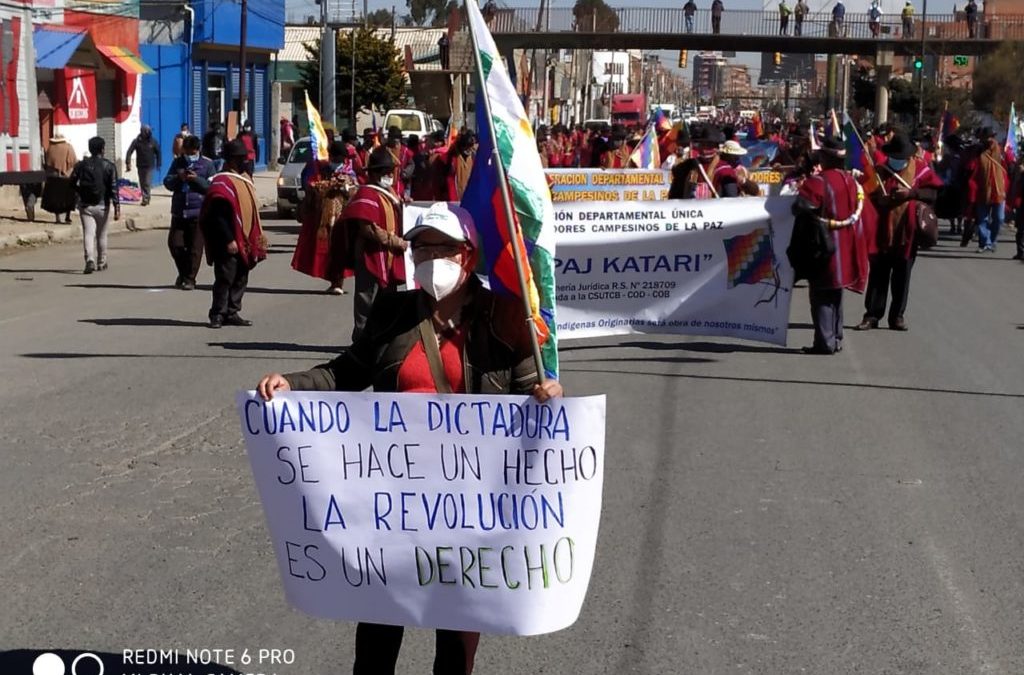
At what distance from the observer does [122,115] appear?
3644cm

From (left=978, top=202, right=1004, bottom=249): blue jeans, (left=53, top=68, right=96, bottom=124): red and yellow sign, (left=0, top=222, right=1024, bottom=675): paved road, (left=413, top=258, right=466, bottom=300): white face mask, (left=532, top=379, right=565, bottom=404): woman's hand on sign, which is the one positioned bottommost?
(left=0, top=222, right=1024, bottom=675): paved road

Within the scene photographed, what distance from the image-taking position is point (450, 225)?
452 cm

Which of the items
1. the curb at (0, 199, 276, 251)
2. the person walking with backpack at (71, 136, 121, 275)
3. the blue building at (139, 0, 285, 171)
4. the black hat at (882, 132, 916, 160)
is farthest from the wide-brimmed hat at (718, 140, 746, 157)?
the blue building at (139, 0, 285, 171)

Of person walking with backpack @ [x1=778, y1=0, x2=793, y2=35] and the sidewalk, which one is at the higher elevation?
person walking with backpack @ [x1=778, y1=0, x2=793, y2=35]

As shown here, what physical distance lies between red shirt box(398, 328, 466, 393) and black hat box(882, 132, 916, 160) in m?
10.5

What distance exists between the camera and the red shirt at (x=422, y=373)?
4.50 metres

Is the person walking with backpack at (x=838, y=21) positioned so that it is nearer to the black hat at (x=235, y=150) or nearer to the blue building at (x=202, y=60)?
the blue building at (x=202, y=60)

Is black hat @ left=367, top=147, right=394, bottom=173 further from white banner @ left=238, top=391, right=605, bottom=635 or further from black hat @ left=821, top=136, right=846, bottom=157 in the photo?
white banner @ left=238, top=391, right=605, bottom=635

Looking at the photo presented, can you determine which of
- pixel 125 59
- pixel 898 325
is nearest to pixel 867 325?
pixel 898 325

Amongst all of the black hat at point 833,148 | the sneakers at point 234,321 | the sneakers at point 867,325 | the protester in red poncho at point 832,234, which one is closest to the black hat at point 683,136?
the sneakers at point 867,325

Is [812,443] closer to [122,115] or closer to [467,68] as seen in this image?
[122,115]

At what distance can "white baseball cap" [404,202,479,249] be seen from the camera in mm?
4492

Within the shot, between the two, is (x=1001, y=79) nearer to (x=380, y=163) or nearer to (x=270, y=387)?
(x=380, y=163)

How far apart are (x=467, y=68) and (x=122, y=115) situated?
1542 centimetres
